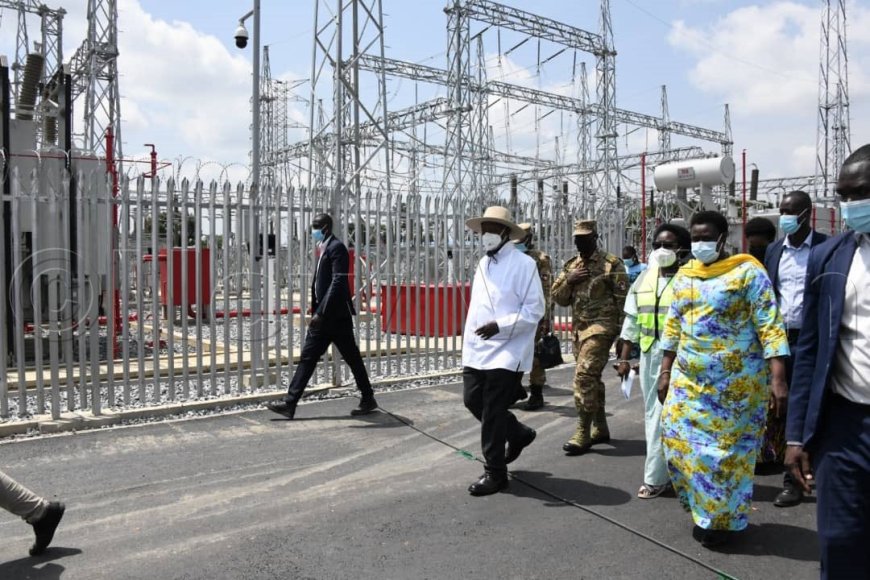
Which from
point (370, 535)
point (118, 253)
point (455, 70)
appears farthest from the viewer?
point (455, 70)

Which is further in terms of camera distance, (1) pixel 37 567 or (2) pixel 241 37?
(2) pixel 241 37

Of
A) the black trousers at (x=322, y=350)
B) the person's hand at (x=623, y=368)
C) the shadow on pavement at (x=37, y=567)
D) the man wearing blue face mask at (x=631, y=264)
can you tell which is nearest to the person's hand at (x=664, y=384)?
the person's hand at (x=623, y=368)

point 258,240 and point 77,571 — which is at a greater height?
point 258,240

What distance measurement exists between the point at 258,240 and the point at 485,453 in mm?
3803

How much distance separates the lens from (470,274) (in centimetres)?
947

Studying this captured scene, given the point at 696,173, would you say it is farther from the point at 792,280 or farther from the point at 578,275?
the point at 792,280

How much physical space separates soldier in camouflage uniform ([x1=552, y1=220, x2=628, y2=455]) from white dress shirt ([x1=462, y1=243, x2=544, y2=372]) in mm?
987

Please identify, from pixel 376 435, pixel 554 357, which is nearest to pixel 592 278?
pixel 554 357

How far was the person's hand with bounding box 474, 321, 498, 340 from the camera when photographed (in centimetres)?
471

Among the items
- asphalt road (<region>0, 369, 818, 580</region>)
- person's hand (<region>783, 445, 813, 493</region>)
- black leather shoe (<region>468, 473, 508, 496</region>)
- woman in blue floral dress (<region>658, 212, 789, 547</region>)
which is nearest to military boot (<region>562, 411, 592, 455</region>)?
asphalt road (<region>0, 369, 818, 580</region>)

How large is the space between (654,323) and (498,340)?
40.9 inches

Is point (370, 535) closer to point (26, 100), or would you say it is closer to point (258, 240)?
point (258, 240)

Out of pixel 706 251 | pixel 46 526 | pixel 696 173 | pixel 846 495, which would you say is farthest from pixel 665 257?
pixel 696 173

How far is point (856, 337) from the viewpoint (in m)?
2.52
